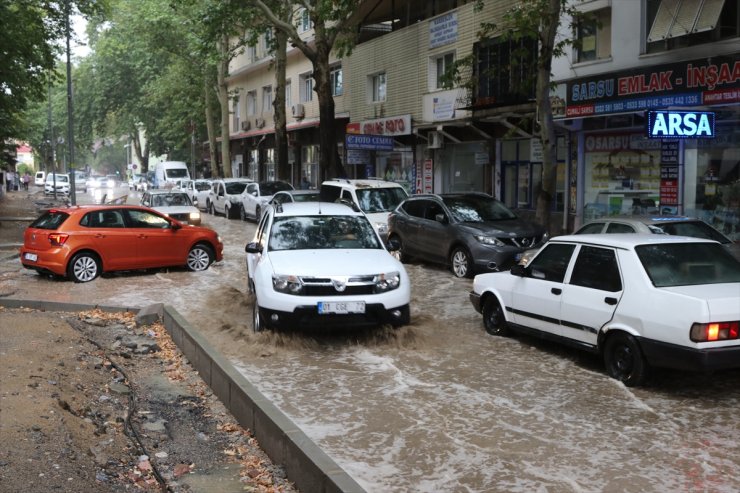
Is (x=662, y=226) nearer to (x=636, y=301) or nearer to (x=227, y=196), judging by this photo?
(x=636, y=301)

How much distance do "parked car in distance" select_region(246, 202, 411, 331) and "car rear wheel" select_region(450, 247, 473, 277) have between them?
531 centimetres

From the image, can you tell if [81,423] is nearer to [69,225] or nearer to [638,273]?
[638,273]

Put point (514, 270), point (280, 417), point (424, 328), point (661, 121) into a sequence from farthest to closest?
point (661, 121) < point (424, 328) < point (514, 270) < point (280, 417)

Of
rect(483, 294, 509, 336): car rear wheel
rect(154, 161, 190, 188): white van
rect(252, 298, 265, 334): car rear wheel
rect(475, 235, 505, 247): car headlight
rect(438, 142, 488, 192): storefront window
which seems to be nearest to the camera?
rect(252, 298, 265, 334): car rear wheel

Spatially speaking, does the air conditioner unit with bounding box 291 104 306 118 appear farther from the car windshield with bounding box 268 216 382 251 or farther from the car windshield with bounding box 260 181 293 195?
the car windshield with bounding box 268 216 382 251

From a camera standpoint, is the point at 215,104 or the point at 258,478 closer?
the point at 258,478

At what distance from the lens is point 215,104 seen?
2035 inches

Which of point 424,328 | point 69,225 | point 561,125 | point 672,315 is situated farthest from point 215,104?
point 672,315

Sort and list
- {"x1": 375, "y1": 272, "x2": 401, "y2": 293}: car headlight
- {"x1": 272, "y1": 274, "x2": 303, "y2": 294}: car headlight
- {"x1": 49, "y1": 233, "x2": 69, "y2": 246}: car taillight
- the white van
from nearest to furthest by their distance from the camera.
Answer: {"x1": 272, "y1": 274, "x2": 303, "y2": 294}: car headlight, {"x1": 375, "y1": 272, "x2": 401, "y2": 293}: car headlight, {"x1": 49, "y1": 233, "x2": 69, "y2": 246}: car taillight, the white van

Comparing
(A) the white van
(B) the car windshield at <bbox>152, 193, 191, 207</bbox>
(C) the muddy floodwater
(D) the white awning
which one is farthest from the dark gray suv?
(A) the white van

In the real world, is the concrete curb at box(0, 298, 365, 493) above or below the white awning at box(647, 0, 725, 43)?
below

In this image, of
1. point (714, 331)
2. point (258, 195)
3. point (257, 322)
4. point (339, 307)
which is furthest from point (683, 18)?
point (258, 195)

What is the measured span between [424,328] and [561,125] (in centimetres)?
1231

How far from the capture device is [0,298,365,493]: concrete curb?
14.8ft
